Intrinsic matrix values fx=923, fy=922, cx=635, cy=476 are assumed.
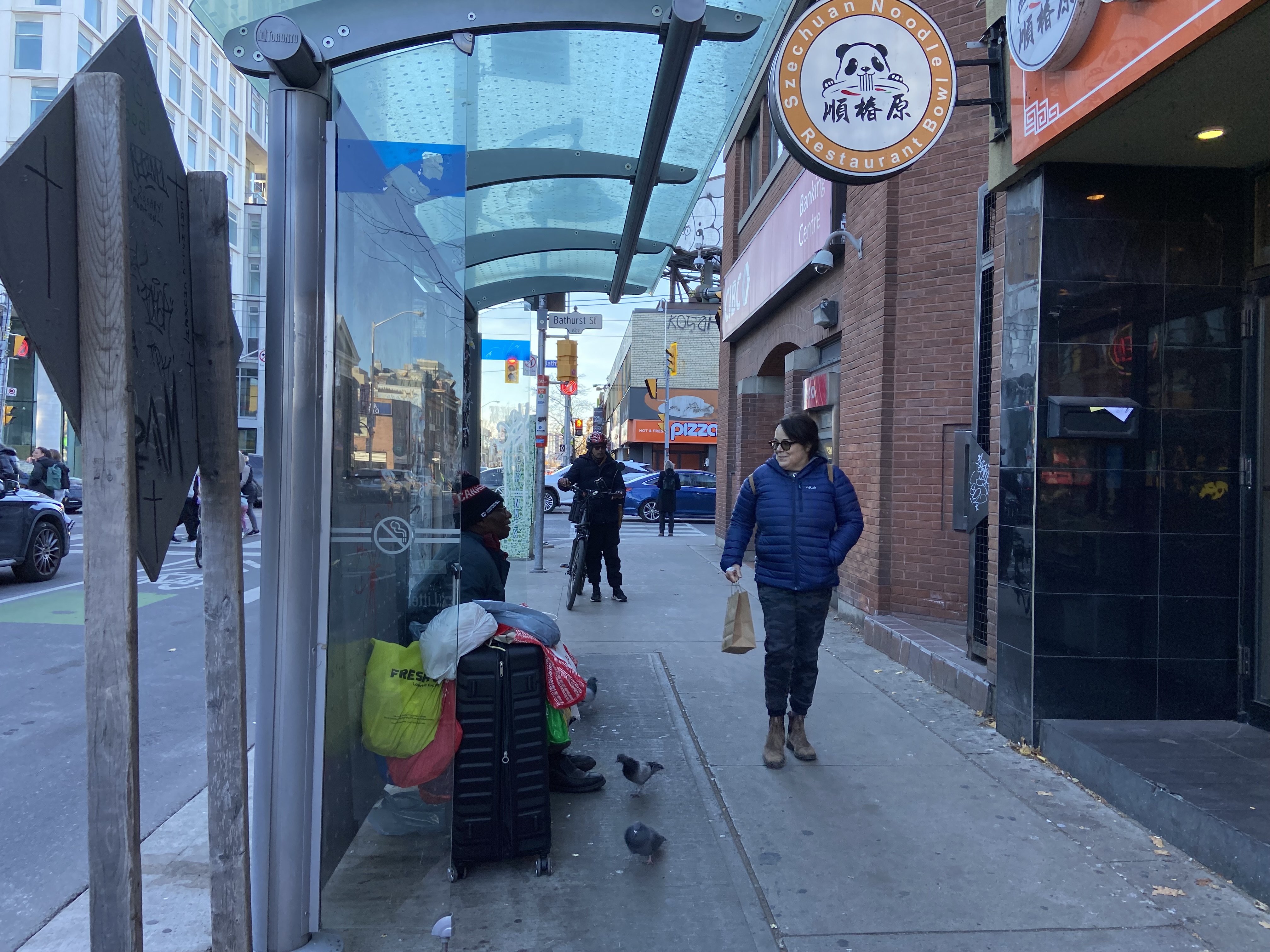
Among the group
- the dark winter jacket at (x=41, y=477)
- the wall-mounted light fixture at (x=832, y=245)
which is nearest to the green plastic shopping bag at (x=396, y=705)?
A: the wall-mounted light fixture at (x=832, y=245)

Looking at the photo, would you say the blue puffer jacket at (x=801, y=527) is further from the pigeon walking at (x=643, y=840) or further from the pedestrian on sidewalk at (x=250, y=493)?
the pedestrian on sidewalk at (x=250, y=493)

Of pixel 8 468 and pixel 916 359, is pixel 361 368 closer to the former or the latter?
pixel 916 359

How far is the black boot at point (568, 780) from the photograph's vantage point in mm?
4344

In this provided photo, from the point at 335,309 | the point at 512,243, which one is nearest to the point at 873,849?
the point at 335,309

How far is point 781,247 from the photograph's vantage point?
1123cm

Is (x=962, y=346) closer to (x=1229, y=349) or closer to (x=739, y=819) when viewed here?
(x=1229, y=349)

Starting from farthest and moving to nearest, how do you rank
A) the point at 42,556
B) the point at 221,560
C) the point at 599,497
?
the point at 42,556 → the point at 599,497 → the point at 221,560

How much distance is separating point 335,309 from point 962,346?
6.06 m

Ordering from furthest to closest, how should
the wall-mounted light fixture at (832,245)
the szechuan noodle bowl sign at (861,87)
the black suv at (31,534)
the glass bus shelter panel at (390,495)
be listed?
the black suv at (31,534)
the wall-mounted light fixture at (832,245)
the szechuan noodle bowl sign at (861,87)
the glass bus shelter panel at (390,495)

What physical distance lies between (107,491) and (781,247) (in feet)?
33.0

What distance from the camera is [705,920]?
128 inches

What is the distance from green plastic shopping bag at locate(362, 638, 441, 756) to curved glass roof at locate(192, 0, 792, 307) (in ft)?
6.13

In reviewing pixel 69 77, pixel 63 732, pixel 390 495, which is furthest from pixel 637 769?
pixel 69 77

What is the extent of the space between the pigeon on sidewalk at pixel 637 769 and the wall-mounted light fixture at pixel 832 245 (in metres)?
5.83
